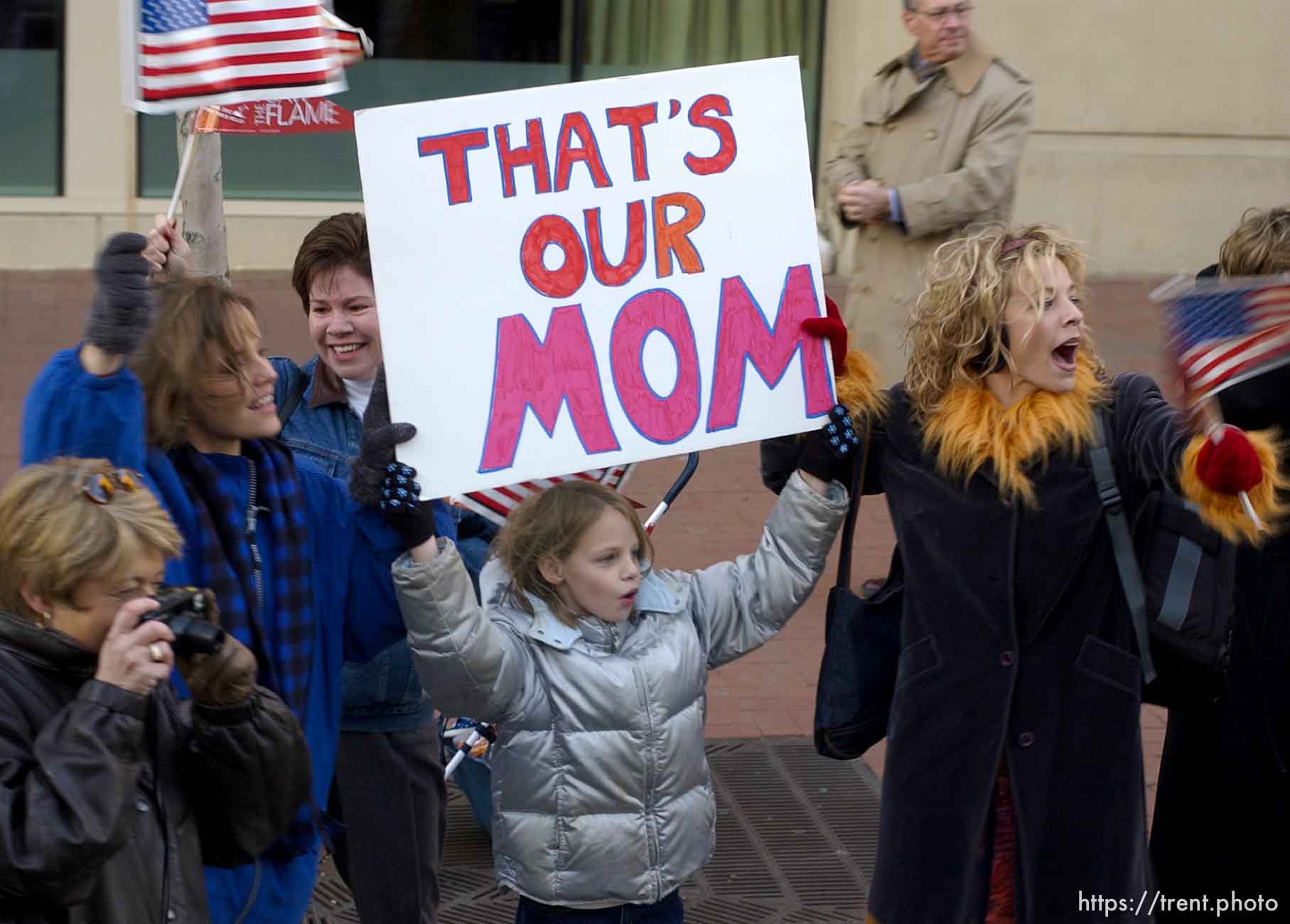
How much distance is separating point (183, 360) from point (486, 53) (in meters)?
9.80

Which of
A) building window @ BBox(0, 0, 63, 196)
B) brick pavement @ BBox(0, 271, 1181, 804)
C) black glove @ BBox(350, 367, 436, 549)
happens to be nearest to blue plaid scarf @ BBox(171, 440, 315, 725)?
black glove @ BBox(350, 367, 436, 549)

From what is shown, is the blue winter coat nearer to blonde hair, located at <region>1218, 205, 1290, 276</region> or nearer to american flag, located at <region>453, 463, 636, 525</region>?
american flag, located at <region>453, 463, 636, 525</region>

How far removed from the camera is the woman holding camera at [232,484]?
278cm

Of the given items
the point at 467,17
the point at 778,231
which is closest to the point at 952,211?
the point at 778,231

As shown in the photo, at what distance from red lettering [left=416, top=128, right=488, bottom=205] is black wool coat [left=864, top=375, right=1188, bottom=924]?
100cm

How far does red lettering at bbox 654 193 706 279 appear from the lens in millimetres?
3375

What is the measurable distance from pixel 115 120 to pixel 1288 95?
316 inches

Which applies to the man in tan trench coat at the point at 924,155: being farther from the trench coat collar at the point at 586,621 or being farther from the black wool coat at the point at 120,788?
the black wool coat at the point at 120,788

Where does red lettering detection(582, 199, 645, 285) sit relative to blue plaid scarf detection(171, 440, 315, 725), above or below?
above

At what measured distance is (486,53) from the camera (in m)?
12.4

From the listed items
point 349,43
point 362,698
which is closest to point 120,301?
point 362,698

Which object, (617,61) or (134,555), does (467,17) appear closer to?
(617,61)

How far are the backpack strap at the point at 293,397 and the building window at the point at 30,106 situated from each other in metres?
8.81

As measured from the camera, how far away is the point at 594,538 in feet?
10.9
